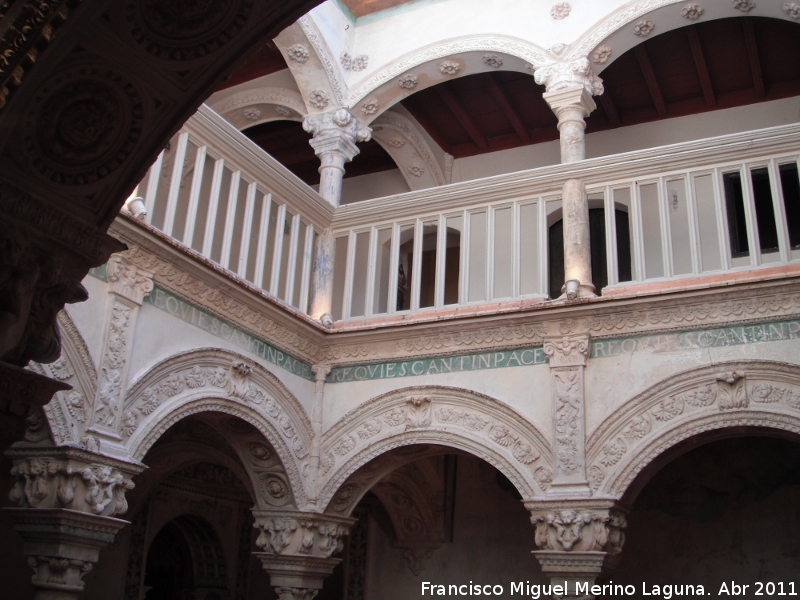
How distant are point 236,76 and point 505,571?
6515 millimetres

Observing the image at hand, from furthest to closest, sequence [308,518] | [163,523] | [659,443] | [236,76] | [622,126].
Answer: [622,126], [236,76], [163,523], [308,518], [659,443]

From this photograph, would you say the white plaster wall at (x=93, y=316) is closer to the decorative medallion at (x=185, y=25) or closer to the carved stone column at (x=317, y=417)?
the carved stone column at (x=317, y=417)

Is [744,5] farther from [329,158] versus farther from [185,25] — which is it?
[185,25]

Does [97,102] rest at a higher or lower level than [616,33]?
lower

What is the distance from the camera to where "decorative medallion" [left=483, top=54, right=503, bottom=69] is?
32.1 ft

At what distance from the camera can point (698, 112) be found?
11.2 meters

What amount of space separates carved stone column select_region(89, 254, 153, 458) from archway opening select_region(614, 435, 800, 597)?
5462 mm

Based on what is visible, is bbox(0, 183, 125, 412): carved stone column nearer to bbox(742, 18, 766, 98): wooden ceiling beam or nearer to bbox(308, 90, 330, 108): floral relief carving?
bbox(308, 90, 330, 108): floral relief carving

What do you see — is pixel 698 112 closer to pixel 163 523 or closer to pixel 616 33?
pixel 616 33

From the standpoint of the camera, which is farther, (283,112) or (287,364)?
(283,112)

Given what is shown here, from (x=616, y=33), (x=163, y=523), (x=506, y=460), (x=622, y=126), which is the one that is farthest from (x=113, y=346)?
(x=622, y=126)

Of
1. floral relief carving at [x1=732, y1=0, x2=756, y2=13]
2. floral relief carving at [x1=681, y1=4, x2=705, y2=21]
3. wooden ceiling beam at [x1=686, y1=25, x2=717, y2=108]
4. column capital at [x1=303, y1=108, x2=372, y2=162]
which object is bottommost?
column capital at [x1=303, y1=108, x2=372, y2=162]

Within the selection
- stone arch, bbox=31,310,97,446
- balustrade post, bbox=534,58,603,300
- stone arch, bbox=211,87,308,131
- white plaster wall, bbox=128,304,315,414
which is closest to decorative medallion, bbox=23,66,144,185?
stone arch, bbox=31,310,97,446

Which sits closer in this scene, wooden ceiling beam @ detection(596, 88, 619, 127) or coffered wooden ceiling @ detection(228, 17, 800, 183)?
coffered wooden ceiling @ detection(228, 17, 800, 183)
